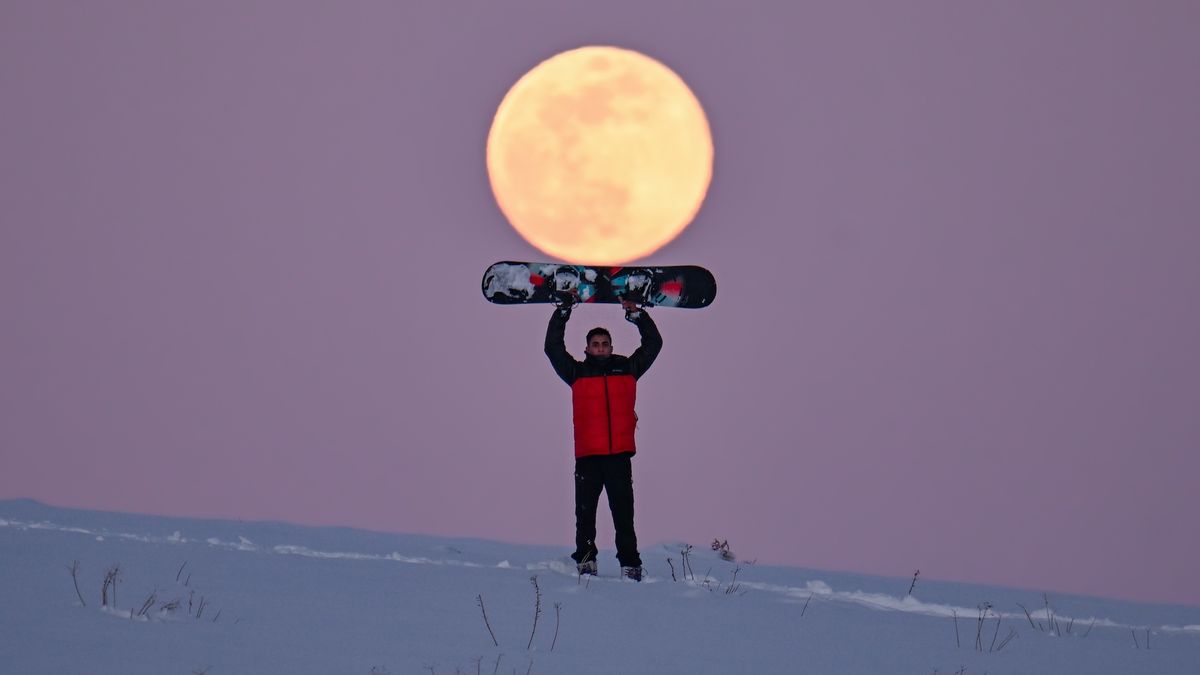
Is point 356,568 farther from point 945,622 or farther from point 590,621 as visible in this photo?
point 945,622

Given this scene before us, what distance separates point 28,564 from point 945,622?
21.1 ft

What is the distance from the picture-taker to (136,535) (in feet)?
41.2

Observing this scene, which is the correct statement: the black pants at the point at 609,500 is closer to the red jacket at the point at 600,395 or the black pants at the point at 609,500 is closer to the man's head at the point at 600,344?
the red jacket at the point at 600,395

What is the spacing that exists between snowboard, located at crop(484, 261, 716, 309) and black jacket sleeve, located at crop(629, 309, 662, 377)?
2.53 feet

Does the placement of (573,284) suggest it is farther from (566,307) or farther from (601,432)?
(601,432)

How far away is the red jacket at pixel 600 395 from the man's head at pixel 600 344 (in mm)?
45

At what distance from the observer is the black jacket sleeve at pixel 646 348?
1120 centimetres

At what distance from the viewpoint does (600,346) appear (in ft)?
36.3

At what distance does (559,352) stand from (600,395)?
58 centimetres

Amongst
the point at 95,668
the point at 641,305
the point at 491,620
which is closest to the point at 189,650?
the point at 95,668

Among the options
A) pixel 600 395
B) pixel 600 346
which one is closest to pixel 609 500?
pixel 600 395

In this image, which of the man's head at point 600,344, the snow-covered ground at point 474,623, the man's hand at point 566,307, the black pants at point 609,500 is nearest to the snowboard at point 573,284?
the man's hand at point 566,307

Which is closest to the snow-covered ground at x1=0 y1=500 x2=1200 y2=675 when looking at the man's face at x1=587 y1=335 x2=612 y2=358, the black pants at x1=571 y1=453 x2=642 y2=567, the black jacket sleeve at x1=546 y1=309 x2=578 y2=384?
the black pants at x1=571 y1=453 x2=642 y2=567

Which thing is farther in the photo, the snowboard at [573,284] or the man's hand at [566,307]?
the snowboard at [573,284]
